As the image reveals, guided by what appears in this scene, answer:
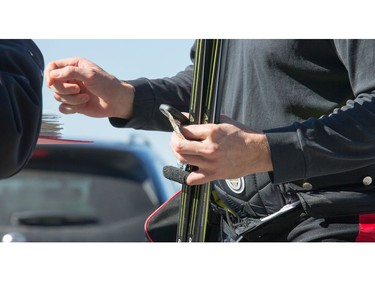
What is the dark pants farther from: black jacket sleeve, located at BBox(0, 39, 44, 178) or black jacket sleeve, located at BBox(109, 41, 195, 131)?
black jacket sleeve, located at BBox(0, 39, 44, 178)

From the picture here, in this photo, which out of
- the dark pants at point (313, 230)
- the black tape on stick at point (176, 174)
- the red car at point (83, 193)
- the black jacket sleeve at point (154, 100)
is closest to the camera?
the black tape on stick at point (176, 174)

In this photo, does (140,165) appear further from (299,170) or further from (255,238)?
(299,170)

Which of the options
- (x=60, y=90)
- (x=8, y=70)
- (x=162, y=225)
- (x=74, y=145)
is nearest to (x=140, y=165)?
(x=74, y=145)

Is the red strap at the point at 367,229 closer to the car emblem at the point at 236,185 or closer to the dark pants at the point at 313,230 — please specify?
the dark pants at the point at 313,230

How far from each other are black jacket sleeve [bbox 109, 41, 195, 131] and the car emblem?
290 millimetres

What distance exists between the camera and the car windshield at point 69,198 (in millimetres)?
3689

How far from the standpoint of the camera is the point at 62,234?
342 cm

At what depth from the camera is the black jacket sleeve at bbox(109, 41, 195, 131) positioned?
2.29m

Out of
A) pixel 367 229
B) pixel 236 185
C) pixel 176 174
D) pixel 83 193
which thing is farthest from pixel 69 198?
pixel 367 229

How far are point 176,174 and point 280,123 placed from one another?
0.36 m

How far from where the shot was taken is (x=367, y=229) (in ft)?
6.44

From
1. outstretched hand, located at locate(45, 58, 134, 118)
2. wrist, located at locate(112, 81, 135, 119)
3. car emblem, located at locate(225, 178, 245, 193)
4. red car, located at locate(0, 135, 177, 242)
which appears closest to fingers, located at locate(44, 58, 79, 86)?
outstretched hand, located at locate(45, 58, 134, 118)

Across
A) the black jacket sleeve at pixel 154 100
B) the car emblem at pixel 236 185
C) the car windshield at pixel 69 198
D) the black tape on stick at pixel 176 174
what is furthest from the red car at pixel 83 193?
the black tape on stick at pixel 176 174
